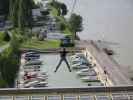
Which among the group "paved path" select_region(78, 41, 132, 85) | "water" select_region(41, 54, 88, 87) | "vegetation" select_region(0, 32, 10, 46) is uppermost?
"vegetation" select_region(0, 32, 10, 46)

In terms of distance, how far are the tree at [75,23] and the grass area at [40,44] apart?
25.8 inches

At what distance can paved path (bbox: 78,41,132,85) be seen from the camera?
5.81 m

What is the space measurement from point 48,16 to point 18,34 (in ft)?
3.76

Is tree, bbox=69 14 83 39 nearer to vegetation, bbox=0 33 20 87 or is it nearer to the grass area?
the grass area

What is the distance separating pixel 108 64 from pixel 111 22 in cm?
220

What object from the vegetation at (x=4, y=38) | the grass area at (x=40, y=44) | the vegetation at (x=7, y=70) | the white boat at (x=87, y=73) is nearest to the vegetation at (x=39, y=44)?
the grass area at (x=40, y=44)

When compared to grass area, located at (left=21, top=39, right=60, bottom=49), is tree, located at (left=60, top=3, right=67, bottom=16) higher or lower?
higher

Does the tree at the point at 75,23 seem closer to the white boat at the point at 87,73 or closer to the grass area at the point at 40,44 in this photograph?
the grass area at the point at 40,44

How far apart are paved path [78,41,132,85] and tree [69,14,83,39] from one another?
1.93 ft

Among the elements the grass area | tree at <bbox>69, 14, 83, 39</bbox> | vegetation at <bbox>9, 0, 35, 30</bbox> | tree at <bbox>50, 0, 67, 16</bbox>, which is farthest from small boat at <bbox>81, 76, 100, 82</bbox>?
tree at <bbox>50, 0, 67, 16</bbox>

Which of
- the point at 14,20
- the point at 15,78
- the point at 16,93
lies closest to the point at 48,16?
the point at 14,20

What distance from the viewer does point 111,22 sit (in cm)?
855

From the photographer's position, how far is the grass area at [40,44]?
7273mm

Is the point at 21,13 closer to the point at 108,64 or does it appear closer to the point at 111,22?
the point at 111,22
